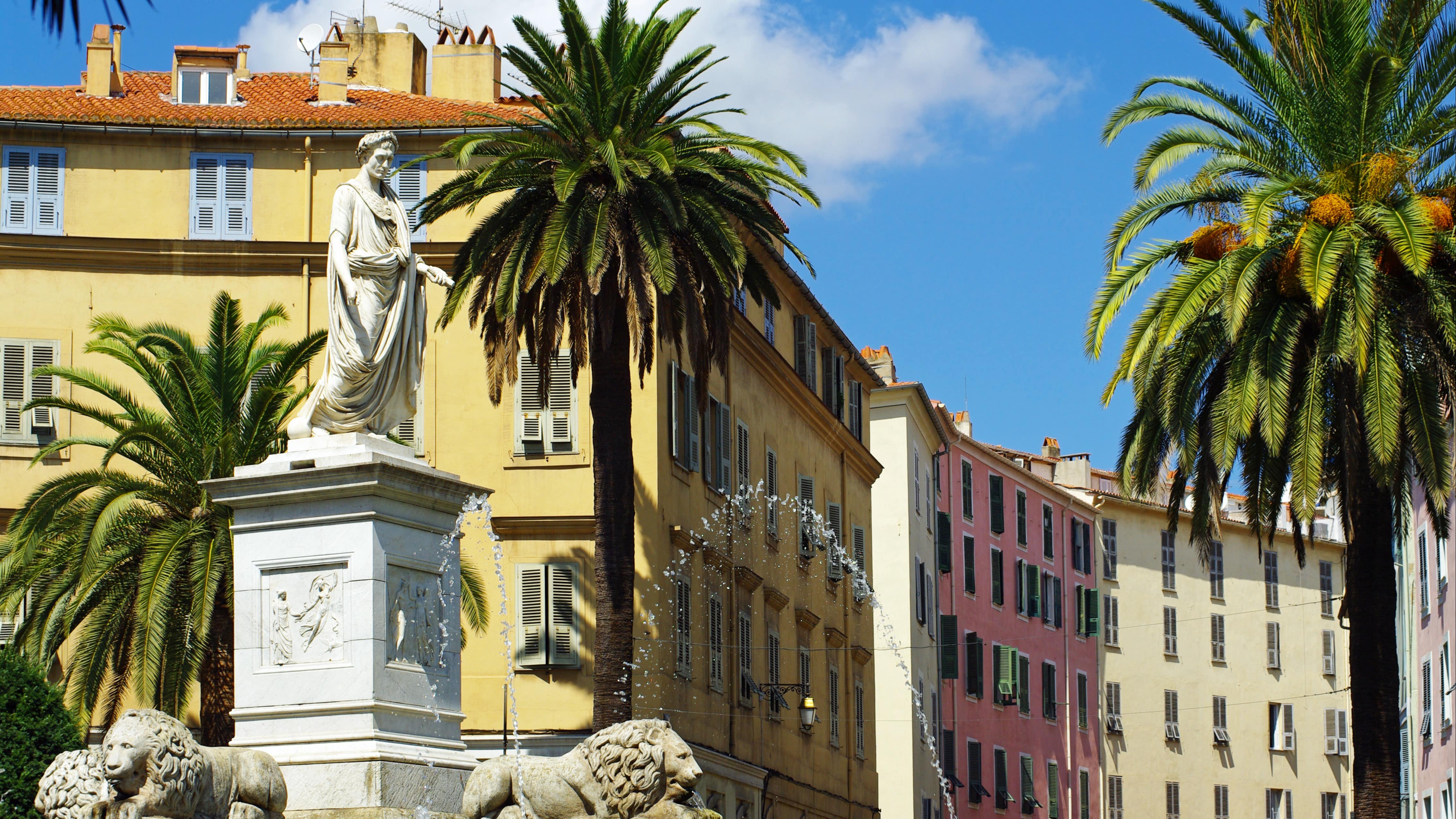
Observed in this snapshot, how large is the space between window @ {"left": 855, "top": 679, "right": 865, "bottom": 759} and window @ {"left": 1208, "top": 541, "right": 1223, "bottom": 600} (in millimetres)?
34212

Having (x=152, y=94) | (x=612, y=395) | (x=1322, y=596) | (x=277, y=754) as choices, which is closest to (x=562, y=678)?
(x=612, y=395)

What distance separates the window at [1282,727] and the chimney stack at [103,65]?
5951 centimetres

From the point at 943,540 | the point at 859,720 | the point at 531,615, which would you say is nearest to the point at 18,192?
the point at 531,615

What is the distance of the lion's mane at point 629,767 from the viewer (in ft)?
37.8

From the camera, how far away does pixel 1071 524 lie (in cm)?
8162

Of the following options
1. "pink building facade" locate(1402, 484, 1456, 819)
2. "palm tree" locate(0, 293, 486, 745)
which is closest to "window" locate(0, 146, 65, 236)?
"palm tree" locate(0, 293, 486, 745)

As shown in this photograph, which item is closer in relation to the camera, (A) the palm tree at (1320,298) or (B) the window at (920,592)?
(A) the palm tree at (1320,298)

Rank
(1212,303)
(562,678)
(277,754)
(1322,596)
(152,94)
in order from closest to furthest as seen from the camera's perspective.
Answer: (277,754), (1212,303), (562,678), (152,94), (1322,596)

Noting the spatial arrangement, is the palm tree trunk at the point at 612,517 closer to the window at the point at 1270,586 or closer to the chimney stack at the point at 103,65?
the chimney stack at the point at 103,65

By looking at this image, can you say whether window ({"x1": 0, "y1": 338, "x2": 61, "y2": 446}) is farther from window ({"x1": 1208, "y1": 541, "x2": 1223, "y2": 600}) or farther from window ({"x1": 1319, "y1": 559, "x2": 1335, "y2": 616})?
window ({"x1": 1319, "y1": 559, "x2": 1335, "y2": 616})

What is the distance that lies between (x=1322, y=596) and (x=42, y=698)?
69772mm

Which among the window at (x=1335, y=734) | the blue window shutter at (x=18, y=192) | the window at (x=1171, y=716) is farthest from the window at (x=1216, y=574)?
the blue window shutter at (x=18, y=192)

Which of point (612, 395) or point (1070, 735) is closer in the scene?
point (612, 395)

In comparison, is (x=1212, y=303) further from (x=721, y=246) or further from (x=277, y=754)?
(x=277, y=754)
